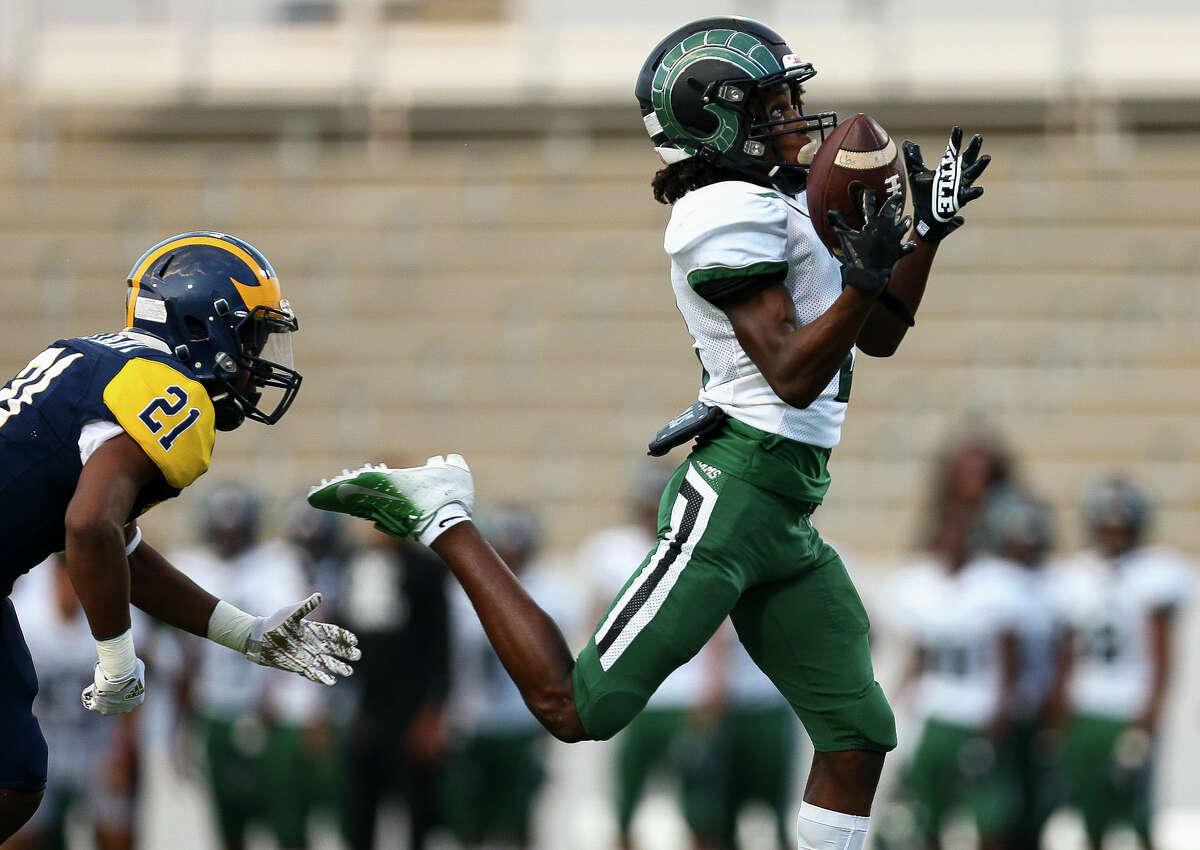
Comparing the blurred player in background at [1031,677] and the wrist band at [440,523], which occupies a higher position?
the wrist band at [440,523]

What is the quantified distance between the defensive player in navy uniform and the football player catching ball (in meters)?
0.42

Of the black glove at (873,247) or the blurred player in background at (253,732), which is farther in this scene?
the blurred player in background at (253,732)

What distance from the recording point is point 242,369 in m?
3.76

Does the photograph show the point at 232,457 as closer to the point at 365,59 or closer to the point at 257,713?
the point at 365,59

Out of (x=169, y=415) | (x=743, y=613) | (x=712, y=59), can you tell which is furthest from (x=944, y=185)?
A: (x=169, y=415)

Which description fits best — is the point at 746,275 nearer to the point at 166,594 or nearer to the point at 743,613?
the point at 743,613

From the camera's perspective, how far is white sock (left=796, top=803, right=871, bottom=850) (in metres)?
3.65

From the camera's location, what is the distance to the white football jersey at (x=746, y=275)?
11.4ft

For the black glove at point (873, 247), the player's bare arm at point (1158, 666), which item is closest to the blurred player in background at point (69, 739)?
the player's bare arm at point (1158, 666)

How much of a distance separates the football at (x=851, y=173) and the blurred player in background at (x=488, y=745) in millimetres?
4335

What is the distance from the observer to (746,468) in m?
3.58

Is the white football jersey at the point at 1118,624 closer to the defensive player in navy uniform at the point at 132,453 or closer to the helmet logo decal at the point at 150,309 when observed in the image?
the defensive player in navy uniform at the point at 132,453

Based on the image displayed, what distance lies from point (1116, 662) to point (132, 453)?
4775 millimetres

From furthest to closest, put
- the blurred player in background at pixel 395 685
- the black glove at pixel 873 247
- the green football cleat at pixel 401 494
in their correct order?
the blurred player in background at pixel 395 685 < the green football cleat at pixel 401 494 < the black glove at pixel 873 247
